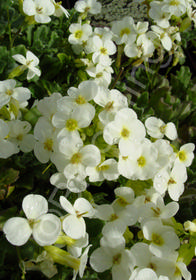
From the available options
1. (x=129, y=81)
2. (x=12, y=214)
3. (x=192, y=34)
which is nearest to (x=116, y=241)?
(x=12, y=214)

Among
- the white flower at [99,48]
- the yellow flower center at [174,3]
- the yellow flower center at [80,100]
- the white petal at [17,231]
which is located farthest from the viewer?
the yellow flower center at [174,3]

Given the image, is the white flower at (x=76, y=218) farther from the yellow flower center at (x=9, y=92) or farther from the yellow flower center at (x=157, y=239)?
the yellow flower center at (x=9, y=92)

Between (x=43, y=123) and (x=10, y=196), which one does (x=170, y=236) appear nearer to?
(x=43, y=123)

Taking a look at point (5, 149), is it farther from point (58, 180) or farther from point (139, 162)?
point (139, 162)

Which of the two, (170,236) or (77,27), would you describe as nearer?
(170,236)

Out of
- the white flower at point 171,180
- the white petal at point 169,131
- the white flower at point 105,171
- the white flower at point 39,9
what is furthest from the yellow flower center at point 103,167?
the white flower at point 39,9

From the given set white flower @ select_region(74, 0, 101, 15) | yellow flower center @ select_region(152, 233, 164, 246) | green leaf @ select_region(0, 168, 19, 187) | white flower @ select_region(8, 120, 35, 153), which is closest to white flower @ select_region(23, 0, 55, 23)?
white flower @ select_region(74, 0, 101, 15)
